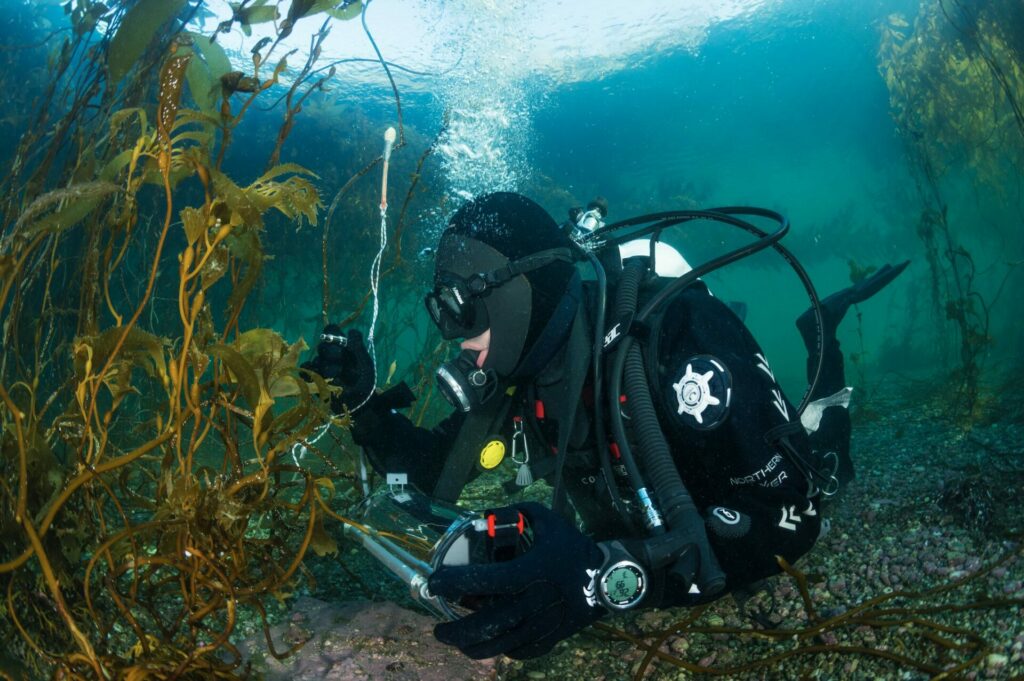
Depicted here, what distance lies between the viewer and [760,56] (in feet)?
73.9

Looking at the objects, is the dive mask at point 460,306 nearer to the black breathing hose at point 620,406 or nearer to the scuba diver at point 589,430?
the scuba diver at point 589,430

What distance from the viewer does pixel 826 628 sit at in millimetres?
1940

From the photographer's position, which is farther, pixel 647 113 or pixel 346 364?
pixel 647 113

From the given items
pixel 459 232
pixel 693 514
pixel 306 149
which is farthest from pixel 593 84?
pixel 693 514

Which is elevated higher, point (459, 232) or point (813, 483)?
point (459, 232)

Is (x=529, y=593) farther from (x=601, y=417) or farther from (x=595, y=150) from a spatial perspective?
(x=595, y=150)

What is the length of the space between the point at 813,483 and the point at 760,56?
25.5m

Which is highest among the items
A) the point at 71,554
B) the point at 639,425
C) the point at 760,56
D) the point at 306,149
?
the point at 760,56

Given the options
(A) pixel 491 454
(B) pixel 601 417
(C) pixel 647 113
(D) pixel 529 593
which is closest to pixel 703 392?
(B) pixel 601 417

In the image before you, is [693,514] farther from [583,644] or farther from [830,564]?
[830,564]

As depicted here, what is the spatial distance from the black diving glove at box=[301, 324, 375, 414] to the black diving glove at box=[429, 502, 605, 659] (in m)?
1.36

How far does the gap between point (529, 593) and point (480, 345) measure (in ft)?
4.58

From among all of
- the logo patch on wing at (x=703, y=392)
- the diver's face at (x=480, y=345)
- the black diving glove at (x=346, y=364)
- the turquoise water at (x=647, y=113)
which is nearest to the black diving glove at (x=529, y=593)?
the logo patch on wing at (x=703, y=392)

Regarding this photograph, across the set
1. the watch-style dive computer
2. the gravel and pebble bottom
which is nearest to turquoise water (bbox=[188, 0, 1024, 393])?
the gravel and pebble bottom
